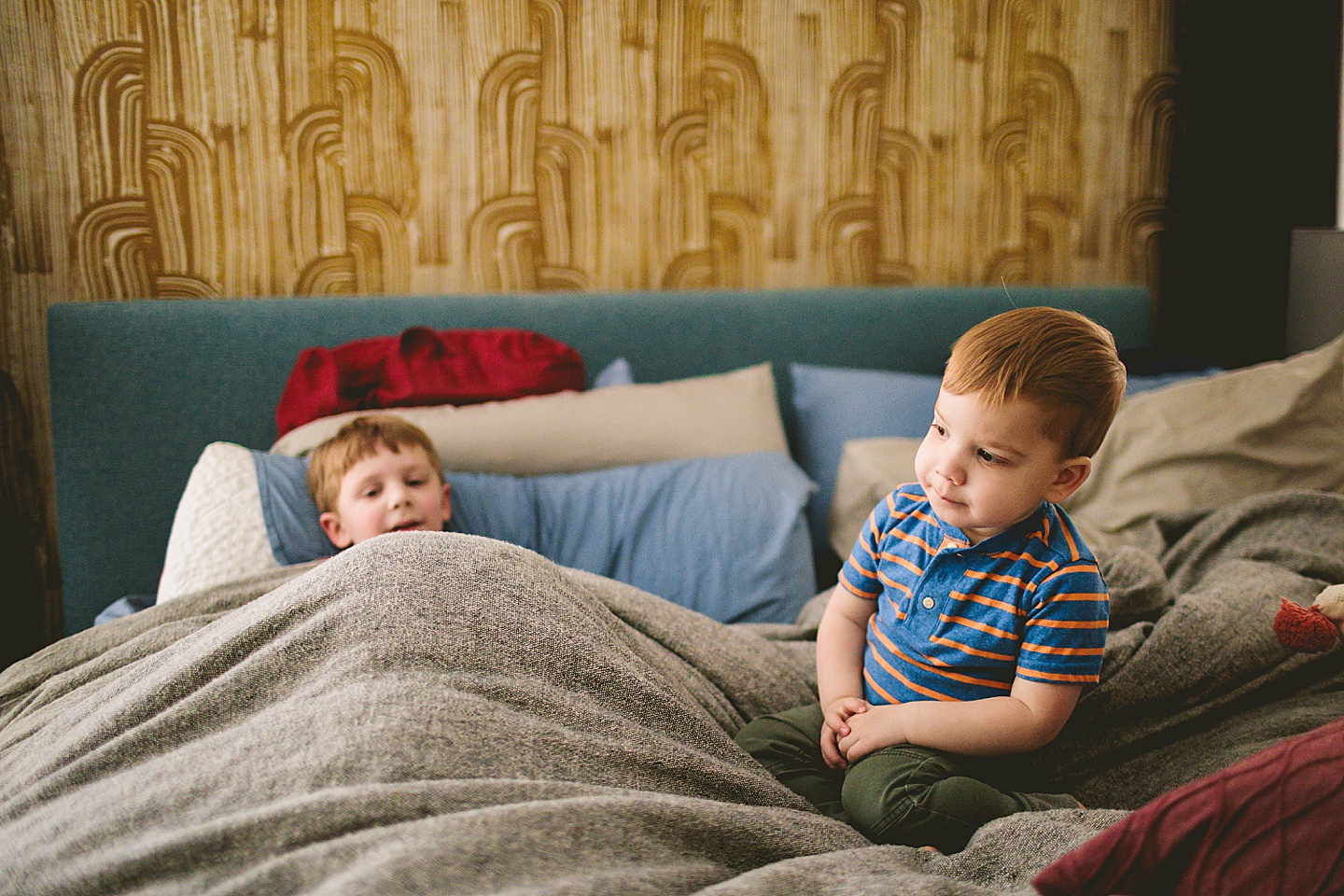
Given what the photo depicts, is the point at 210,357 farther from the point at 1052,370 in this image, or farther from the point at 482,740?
the point at 1052,370

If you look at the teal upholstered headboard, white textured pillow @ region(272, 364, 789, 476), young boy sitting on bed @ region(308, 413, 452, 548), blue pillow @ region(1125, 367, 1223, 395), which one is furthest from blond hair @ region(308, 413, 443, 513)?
blue pillow @ region(1125, 367, 1223, 395)

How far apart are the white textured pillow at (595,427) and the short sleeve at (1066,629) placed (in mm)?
963

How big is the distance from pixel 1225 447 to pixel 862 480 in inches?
25.1

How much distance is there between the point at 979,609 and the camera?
96 centimetres

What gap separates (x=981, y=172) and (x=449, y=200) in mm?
1339

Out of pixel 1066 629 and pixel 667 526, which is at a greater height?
pixel 1066 629

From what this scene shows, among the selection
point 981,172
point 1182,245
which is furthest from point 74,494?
point 1182,245

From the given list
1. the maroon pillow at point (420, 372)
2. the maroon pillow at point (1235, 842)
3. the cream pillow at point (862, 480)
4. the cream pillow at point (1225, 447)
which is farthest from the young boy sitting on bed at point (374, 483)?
the cream pillow at point (1225, 447)

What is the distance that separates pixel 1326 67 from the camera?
88.6 inches

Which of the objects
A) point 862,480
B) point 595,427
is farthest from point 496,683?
point 862,480

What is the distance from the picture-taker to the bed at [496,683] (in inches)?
27.5

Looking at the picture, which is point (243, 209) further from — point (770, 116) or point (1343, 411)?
point (1343, 411)

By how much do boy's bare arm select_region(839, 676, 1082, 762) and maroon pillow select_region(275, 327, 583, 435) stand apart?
107 cm

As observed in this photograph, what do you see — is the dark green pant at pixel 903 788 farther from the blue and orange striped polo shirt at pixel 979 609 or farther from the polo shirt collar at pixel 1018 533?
the polo shirt collar at pixel 1018 533
